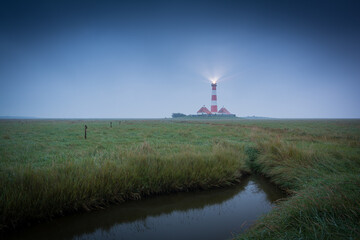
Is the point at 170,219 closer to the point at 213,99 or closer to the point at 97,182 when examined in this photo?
the point at 97,182

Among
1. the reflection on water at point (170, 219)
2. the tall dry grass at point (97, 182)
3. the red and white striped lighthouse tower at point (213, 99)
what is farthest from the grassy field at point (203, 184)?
the red and white striped lighthouse tower at point (213, 99)

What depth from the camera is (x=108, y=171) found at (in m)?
5.69

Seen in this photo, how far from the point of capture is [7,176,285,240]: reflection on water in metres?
4.20

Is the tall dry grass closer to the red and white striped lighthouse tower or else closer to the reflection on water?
the reflection on water

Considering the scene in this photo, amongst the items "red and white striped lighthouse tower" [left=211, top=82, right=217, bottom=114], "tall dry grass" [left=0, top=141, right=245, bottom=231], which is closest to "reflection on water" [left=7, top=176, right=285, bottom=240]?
"tall dry grass" [left=0, top=141, right=245, bottom=231]

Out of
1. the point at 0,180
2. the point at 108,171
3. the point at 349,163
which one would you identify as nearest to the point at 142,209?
the point at 108,171

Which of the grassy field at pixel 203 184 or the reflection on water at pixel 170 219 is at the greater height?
the grassy field at pixel 203 184

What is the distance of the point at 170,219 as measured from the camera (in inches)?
196

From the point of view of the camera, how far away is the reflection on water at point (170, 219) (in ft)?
13.8

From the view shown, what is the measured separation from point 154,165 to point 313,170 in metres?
5.92

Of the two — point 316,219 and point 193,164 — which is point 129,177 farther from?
point 316,219

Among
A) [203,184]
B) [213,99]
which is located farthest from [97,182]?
[213,99]

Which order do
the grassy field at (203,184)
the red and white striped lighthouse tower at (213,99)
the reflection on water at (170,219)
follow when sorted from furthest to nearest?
1. the red and white striped lighthouse tower at (213,99)
2. the reflection on water at (170,219)
3. the grassy field at (203,184)

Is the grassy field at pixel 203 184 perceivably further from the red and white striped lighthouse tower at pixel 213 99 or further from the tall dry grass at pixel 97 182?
the red and white striped lighthouse tower at pixel 213 99
